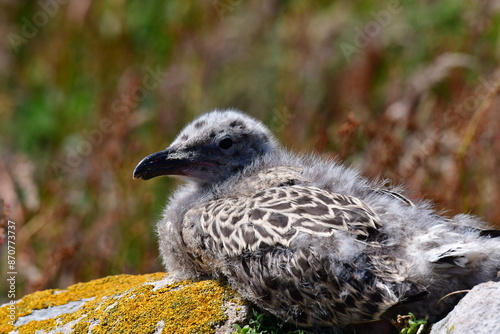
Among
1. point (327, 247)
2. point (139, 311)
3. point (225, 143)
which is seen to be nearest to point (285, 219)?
point (327, 247)

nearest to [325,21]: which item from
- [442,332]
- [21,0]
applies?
[21,0]

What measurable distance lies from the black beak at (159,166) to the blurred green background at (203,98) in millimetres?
1451

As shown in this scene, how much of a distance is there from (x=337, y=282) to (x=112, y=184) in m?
4.08

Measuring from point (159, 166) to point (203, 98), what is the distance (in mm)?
3765

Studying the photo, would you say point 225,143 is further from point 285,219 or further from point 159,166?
point 285,219

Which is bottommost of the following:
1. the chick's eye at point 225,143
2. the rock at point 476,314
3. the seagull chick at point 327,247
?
the rock at point 476,314

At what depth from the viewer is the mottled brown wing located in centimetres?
365

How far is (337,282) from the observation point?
347 cm

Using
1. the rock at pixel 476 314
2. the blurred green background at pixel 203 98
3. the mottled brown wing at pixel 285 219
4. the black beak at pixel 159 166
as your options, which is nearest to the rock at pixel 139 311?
the mottled brown wing at pixel 285 219

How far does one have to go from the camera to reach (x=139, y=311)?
13.2 feet

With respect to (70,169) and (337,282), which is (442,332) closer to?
(337,282)

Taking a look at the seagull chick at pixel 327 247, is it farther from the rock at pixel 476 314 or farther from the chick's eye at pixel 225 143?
the chick's eye at pixel 225 143

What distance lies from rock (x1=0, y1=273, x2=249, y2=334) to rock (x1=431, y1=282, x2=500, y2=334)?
1059mm

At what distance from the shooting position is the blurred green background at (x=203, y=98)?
6.54 m
